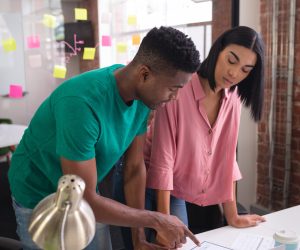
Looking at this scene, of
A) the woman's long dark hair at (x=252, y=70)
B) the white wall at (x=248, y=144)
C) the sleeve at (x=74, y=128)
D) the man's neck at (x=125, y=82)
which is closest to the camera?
the sleeve at (x=74, y=128)

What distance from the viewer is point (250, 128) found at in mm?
3047

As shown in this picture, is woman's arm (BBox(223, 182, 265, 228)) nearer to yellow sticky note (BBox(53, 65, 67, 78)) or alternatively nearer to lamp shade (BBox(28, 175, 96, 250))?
lamp shade (BBox(28, 175, 96, 250))

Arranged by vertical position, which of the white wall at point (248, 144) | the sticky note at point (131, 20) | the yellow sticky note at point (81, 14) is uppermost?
the yellow sticky note at point (81, 14)

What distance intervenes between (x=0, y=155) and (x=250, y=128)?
223 centimetres

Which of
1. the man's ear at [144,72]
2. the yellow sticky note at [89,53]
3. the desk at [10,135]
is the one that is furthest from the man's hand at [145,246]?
the yellow sticky note at [89,53]

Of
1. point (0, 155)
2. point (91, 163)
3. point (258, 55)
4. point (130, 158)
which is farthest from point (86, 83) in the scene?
point (0, 155)

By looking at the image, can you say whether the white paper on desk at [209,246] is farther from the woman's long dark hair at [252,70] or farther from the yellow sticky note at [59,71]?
the yellow sticky note at [59,71]

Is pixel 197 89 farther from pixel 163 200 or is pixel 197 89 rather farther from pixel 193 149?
pixel 163 200

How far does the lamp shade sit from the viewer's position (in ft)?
1.83

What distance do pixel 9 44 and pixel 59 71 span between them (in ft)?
1.56

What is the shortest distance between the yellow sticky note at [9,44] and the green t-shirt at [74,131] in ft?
7.39

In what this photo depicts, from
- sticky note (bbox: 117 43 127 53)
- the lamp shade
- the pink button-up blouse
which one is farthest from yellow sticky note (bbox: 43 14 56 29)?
the lamp shade

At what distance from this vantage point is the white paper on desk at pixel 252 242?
4.12 ft

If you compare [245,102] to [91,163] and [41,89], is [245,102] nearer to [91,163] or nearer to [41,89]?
[91,163]
